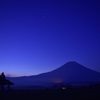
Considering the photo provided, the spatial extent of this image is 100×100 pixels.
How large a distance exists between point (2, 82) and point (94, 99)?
41.3 ft

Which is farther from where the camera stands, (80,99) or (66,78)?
(66,78)

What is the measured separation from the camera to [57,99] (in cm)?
2542

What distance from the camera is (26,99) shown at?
25.8 metres

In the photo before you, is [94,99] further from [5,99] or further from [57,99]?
[5,99]

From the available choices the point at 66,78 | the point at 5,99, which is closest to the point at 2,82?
the point at 5,99

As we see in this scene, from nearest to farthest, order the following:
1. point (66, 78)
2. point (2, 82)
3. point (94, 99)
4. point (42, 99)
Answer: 1. point (94, 99)
2. point (42, 99)
3. point (2, 82)
4. point (66, 78)

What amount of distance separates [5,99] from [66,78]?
171 metres

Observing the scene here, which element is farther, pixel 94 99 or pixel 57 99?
pixel 57 99

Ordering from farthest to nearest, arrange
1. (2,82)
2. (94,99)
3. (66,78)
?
(66,78), (2,82), (94,99)

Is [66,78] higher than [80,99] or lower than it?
higher

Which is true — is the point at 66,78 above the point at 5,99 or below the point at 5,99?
above

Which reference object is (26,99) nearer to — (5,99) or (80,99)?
(5,99)

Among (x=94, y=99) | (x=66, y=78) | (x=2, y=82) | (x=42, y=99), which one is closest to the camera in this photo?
(x=94, y=99)

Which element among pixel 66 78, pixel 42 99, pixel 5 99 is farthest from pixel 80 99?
pixel 66 78
